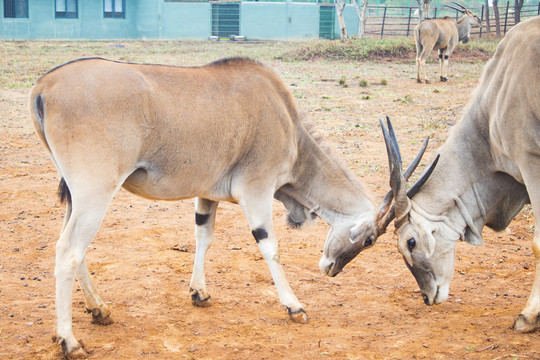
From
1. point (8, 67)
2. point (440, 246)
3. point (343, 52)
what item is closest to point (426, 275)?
point (440, 246)

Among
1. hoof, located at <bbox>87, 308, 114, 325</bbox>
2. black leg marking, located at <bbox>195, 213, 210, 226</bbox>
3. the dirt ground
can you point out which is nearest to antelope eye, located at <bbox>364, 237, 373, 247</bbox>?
the dirt ground

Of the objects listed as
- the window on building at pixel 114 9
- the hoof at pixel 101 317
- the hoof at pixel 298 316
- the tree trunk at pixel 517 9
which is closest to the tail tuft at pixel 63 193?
the hoof at pixel 101 317

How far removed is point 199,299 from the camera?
202 inches

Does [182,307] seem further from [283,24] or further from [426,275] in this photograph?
[283,24]

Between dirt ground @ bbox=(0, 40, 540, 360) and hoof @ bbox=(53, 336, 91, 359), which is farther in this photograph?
dirt ground @ bbox=(0, 40, 540, 360)

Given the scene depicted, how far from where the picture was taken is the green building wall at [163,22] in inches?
1332

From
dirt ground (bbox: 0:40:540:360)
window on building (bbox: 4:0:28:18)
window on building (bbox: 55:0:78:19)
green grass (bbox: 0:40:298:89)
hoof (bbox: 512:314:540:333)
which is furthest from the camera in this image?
window on building (bbox: 55:0:78:19)

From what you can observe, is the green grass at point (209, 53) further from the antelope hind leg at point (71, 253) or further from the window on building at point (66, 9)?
the antelope hind leg at point (71, 253)

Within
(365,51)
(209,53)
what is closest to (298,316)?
(365,51)

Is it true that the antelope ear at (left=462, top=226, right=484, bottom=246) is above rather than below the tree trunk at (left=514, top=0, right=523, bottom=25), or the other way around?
below

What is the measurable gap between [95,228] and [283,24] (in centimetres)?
3416

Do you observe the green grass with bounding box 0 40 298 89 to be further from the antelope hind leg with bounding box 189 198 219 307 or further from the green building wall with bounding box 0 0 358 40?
the antelope hind leg with bounding box 189 198 219 307

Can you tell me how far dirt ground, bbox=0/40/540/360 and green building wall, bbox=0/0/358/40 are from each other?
27861mm

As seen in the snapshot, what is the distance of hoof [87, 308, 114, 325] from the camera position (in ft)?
15.1
